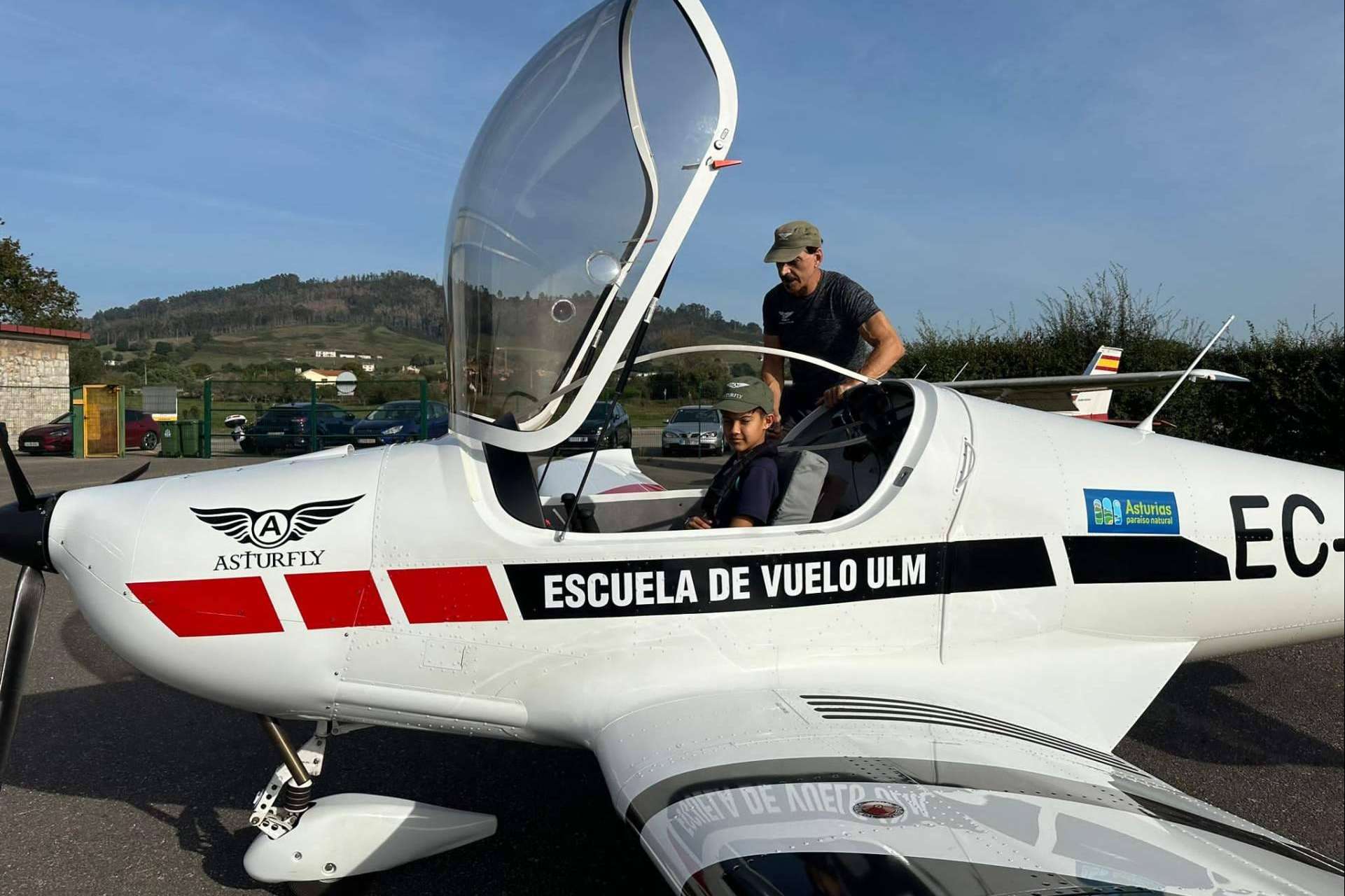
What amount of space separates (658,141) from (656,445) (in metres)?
1.44

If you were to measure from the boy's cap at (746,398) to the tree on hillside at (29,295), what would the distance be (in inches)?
1568

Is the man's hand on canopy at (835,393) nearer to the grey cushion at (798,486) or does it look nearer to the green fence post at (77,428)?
the grey cushion at (798,486)

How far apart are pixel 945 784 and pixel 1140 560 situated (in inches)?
52.9

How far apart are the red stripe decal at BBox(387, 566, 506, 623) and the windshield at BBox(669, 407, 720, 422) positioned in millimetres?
1046

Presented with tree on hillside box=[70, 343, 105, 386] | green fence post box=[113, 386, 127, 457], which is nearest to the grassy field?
tree on hillside box=[70, 343, 105, 386]

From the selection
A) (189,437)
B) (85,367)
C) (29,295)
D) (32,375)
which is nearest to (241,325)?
(85,367)

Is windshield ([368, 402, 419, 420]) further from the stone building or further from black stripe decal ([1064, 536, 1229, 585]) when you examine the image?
black stripe decal ([1064, 536, 1229, 585])

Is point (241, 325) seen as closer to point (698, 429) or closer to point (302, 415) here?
point (302, 415)

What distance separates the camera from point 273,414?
67.5 ft

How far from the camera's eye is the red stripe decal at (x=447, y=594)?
2.69m

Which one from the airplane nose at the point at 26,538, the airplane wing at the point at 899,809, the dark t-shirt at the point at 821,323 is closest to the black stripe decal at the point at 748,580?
the airplane wing at the point at 899,809

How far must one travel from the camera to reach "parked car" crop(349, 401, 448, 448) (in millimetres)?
19484

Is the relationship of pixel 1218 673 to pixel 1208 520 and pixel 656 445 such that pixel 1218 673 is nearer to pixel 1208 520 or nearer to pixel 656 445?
pixel 1208 520

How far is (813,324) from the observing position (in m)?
3.96
